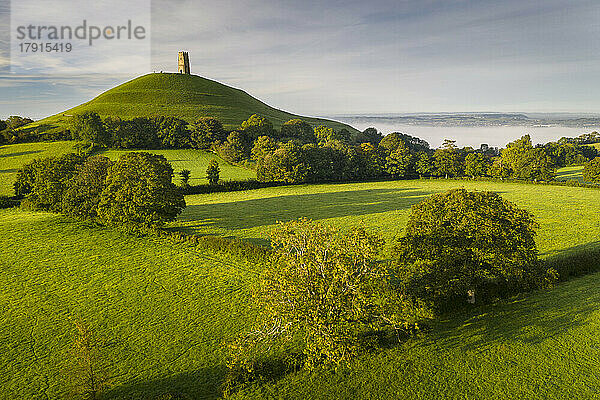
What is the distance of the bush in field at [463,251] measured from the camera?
67.6 ft

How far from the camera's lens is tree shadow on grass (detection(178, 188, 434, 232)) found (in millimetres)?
44906

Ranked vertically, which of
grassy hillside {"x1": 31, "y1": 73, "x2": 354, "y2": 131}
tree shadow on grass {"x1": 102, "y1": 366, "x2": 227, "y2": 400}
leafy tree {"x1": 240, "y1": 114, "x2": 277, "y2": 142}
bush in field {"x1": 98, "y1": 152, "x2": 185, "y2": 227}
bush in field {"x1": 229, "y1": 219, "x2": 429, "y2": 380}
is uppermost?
grassy hillside {"x1": 31, "y1": 73, "x2": 354, "y2": 131}

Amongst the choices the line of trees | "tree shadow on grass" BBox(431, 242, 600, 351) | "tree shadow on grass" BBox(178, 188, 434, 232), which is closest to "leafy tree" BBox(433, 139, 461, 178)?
"tree shadow on grass" BBox(178, 188, 434, 232)

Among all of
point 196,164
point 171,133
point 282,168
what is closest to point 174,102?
point 171,133

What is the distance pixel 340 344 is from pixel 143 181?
3070 cm

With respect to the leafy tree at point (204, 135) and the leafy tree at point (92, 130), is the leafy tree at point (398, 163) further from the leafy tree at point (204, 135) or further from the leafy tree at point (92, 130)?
the leafy tree at point (92, 130)

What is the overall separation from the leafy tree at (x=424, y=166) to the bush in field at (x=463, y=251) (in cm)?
7159

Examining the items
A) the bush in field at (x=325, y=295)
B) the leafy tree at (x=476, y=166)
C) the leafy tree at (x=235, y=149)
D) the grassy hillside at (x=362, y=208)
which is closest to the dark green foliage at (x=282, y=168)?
the grassy hillside at (x=362, y=208)

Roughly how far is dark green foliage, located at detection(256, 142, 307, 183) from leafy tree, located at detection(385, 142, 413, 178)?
24392mm

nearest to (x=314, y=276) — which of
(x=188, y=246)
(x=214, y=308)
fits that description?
(x=214, y=308)

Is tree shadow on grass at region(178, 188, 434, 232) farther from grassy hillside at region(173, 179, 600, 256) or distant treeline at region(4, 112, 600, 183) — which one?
distant treeline at region(4, 112, 600, 183)

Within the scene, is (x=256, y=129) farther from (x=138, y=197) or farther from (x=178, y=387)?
(x=178, y=387)

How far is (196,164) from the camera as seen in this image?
3526 inches

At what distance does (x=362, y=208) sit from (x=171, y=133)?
237 feet
